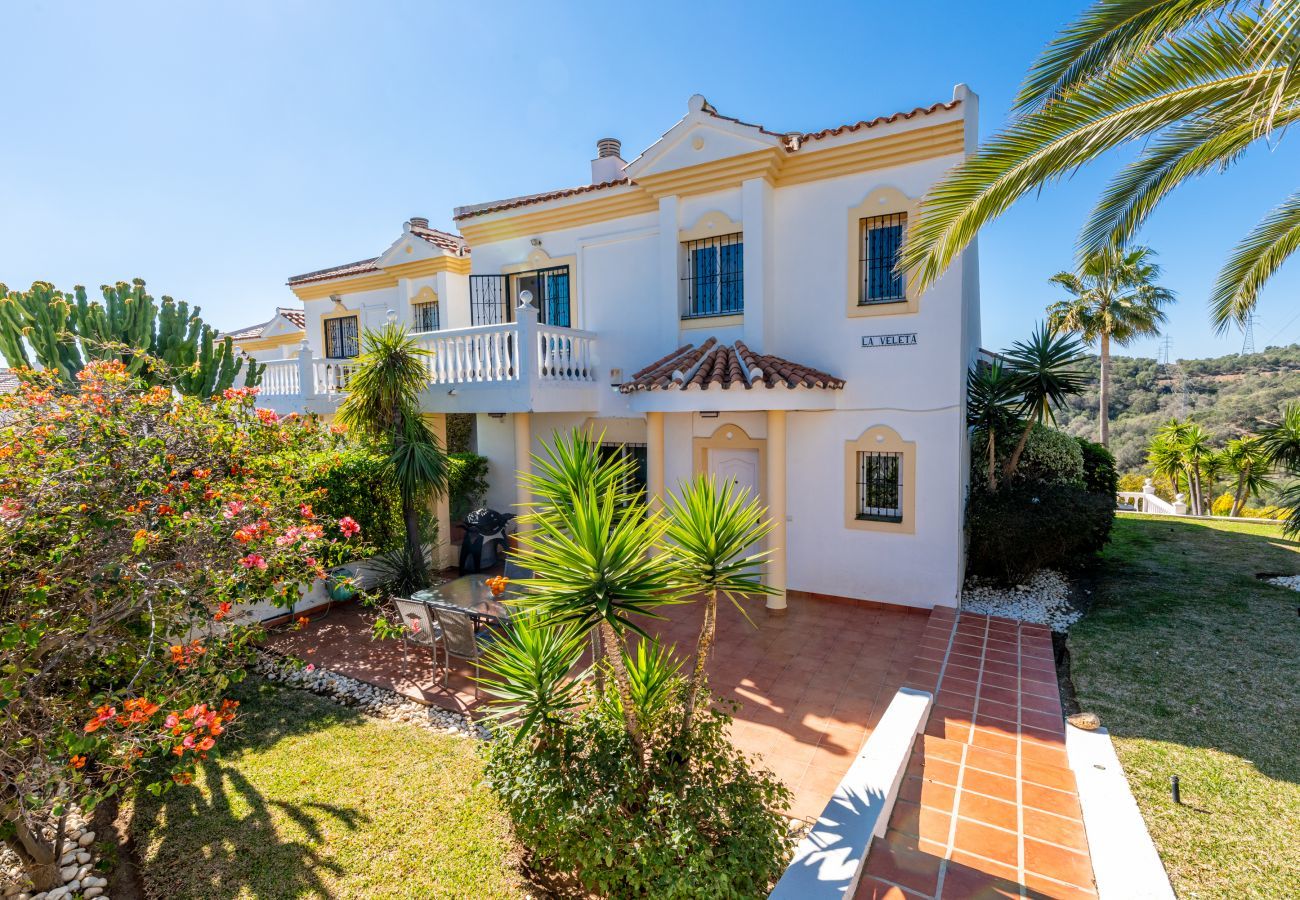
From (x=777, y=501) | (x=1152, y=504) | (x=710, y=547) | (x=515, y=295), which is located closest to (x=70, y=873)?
(x=710, y=547)

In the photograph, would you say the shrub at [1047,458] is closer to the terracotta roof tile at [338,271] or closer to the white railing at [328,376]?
the white railing at [328,376]

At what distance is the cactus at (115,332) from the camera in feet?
36.1

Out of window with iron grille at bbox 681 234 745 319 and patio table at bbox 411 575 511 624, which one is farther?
window with iron grille at bbox 681 234 745 319

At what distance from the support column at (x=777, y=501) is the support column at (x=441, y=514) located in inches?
285

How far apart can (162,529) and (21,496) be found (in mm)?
792

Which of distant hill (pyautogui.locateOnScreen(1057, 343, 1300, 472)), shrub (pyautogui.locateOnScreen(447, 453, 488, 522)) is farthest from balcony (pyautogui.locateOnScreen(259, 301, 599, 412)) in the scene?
distant hill (pyautogui.locateOnScreen(1057, 343, 1300, 472))

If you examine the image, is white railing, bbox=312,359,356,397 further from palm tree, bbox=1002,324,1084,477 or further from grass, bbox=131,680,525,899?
palm tree, bbox=1002,324,1084,477

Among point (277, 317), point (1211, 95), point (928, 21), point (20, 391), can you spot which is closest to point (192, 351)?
point (20, 391)

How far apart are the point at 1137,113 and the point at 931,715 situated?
22.3 feet

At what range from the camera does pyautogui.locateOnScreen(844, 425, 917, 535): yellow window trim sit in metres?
10.8

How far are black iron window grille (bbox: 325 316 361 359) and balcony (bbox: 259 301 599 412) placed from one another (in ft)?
19.9

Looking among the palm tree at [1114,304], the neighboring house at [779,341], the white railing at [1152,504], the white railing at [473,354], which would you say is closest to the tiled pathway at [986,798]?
the neighboring house at [779,341]

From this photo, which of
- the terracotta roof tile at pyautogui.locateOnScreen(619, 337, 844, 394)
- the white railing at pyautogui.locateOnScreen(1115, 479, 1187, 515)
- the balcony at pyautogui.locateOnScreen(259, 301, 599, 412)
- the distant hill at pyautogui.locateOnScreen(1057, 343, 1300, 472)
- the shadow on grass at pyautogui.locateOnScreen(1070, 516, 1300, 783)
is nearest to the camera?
the shadow on grass at pyautogui.locateOnScreen(1070, 516, 1300, 783)

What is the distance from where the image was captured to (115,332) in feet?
39.0
